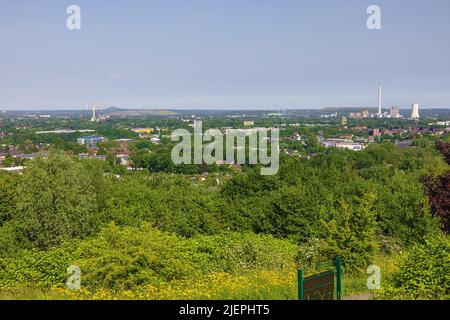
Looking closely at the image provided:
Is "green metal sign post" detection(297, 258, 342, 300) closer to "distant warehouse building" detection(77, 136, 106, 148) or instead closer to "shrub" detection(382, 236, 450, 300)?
"shrub" detection(382, 236, 450, 300)

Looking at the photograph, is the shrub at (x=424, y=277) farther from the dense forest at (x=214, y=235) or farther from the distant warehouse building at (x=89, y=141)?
the distant warehouse building at (x=89, y=141)

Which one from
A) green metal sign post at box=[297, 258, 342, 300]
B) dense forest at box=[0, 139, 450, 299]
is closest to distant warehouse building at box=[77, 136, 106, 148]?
dense forest at box=[0, 139, 450, 299]

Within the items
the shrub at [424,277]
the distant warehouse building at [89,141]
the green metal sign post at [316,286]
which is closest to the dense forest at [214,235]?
the shrub at [424,277]

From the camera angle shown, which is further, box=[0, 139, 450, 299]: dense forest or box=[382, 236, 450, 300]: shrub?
box=[0, 139, 450, 299]: dense forest

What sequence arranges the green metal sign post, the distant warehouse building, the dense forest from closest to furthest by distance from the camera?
the green metal sign post → the dense forest → the distant warehouse building

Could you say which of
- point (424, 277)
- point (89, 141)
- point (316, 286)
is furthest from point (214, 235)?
point (89, 141)

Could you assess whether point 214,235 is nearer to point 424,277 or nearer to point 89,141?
point 424,277

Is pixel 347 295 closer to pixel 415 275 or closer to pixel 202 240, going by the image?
pixel 415 275

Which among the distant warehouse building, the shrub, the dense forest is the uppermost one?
the shrub

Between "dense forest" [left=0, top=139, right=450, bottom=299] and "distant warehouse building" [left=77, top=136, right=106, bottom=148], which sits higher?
"dense forest" [left=0, top=139, right=450, bottom=299]
